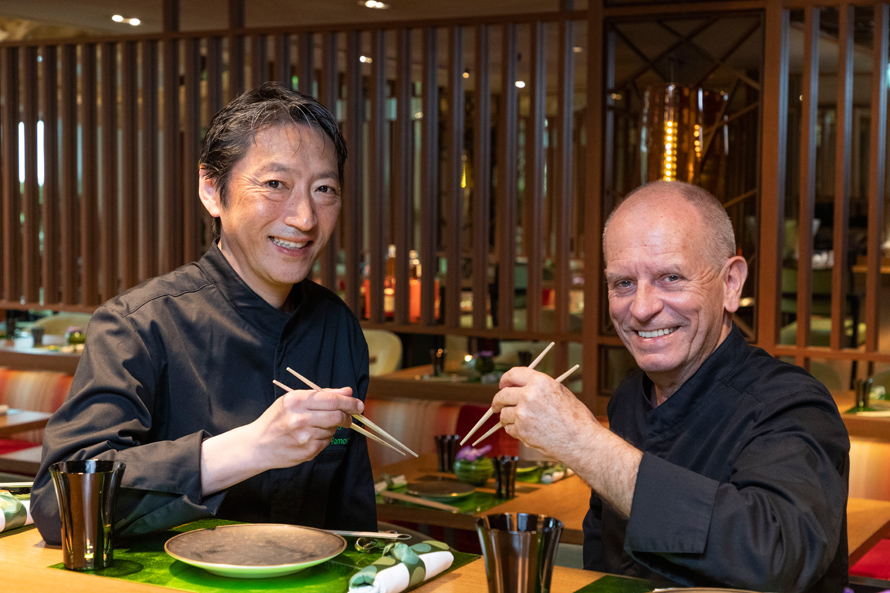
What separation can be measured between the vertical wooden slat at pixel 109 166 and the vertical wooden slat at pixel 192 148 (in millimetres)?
467

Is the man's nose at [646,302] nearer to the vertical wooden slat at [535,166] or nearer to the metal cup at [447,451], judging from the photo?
the metal cup at [447,451]

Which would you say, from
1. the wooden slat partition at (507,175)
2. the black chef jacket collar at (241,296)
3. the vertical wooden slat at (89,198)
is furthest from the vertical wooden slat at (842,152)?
the vertical wooden slat at (89,198)

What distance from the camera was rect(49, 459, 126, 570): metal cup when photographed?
1.26 meters

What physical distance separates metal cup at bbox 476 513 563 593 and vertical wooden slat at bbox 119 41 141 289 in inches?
165

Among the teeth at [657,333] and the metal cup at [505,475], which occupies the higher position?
the teeth at [657,333]

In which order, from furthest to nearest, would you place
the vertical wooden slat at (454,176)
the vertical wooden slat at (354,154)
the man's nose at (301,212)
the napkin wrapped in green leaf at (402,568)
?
the vertical wooden slat at (354,154), the vertical wooden slat at (454,176), the man's nose at (301,212), the napkin wrapped in green leaf at (402,568)

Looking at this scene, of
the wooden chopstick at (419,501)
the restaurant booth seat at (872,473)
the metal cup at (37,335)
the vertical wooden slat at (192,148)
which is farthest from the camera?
the metal cup at (37,335)

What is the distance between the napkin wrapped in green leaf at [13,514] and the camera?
4.88 feet

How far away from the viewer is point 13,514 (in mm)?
1498

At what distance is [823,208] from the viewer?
10625 mm

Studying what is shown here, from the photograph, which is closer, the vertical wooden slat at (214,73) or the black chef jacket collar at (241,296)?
the black chef jacket collar at (241,296)

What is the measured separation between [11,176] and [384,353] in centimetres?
229

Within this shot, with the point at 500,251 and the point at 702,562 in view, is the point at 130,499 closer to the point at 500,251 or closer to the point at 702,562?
the point at 702,562

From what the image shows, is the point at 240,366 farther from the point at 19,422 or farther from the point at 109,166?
the point at 109,166
